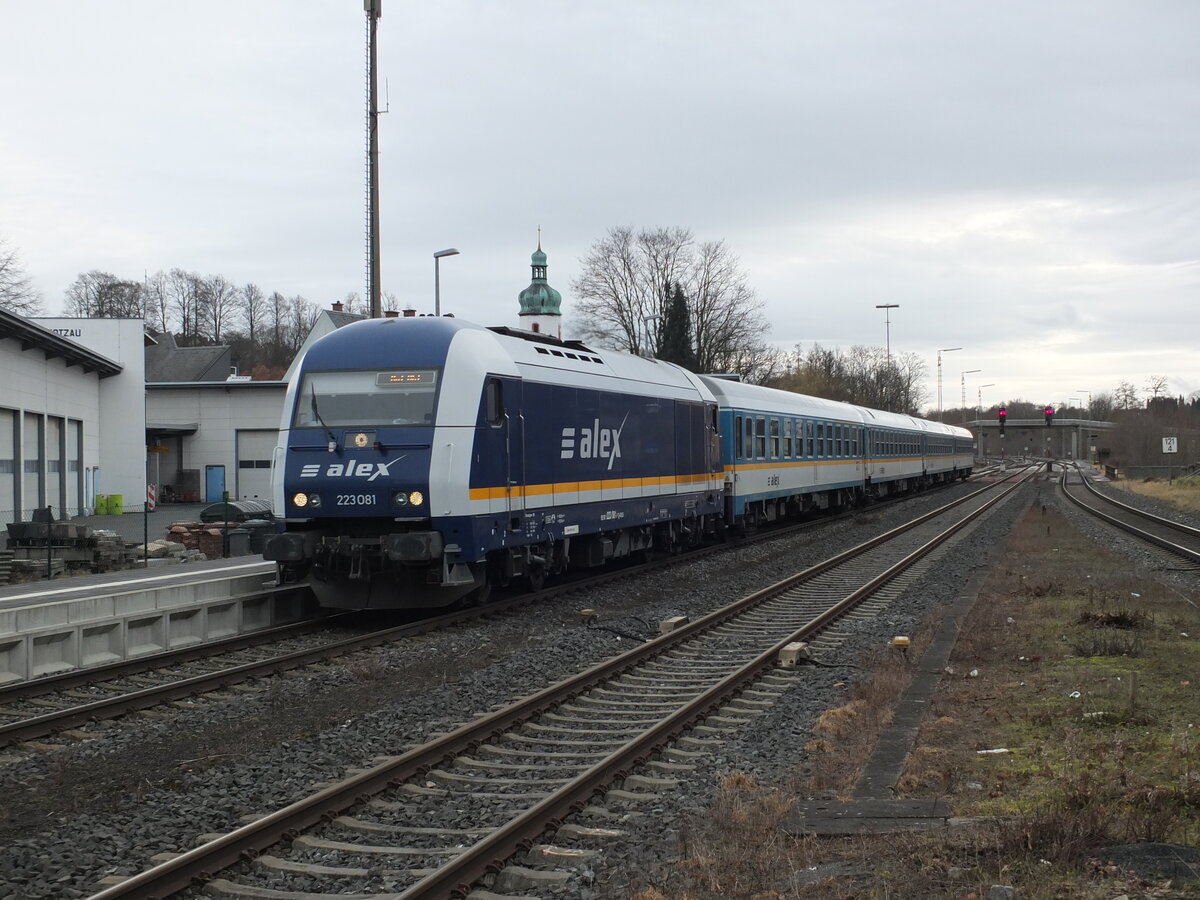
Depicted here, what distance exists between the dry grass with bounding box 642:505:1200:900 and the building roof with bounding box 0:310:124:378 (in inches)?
912

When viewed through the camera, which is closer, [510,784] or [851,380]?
[510,784]

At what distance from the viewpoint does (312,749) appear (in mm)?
7914

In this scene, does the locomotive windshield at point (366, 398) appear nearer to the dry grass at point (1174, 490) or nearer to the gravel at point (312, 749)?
the gravel at point (312, 749)

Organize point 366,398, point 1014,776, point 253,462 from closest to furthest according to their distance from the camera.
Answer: point 1014,776 < point 366,398 < point 253,462

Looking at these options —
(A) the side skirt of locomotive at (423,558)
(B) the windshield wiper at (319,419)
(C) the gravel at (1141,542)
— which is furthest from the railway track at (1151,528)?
(B) the windshield wiper at (319,419)

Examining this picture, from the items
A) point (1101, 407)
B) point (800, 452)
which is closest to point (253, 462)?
point (800, 452)

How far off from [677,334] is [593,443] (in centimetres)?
5044

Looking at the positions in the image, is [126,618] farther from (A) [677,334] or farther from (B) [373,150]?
(A) [677,334]

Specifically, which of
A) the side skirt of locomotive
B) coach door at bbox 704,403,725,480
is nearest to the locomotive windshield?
the side skirt of locomotive

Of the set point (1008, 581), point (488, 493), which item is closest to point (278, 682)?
point (488, 493)

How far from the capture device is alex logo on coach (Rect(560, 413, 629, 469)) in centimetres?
1590

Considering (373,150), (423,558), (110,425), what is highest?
(373,150)

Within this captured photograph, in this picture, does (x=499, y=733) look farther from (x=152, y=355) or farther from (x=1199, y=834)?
(x=152, y=355)

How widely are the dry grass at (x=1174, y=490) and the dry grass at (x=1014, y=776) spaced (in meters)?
33.7
